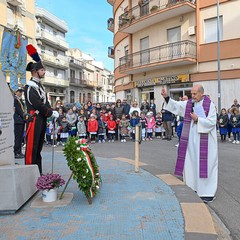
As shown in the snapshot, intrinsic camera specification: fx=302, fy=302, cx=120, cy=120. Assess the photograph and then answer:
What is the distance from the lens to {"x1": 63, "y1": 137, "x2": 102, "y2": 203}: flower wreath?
13.9 feet

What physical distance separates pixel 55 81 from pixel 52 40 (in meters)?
6.44

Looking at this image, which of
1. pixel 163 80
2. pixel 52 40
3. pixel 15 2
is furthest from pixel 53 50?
pixel 163 80

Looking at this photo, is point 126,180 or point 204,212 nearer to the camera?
point 204,212

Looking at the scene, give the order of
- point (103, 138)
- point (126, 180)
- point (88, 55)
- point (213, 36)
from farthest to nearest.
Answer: point (88, 55) < point (213, 36) < point (103, 138) < point (126, 180)

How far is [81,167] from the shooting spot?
4258 mm

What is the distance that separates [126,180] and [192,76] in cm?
1679

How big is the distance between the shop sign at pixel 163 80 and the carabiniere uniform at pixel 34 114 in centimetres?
1723

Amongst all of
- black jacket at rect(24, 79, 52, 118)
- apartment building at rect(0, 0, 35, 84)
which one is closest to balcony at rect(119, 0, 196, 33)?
apartment building at rect(0, 0, 35, 84)

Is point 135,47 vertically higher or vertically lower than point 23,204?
higher

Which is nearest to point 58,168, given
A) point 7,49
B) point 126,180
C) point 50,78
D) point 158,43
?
point 126,180

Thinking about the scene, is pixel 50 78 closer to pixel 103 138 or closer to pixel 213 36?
pixel 213 36

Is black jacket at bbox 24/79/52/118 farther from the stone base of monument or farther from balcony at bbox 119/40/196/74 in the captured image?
balcony at bbox 119/40/196/74

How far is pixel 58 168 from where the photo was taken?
22.8ft

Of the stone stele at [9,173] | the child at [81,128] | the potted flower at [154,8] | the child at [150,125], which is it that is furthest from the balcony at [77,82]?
the stone stele at [9,173]
